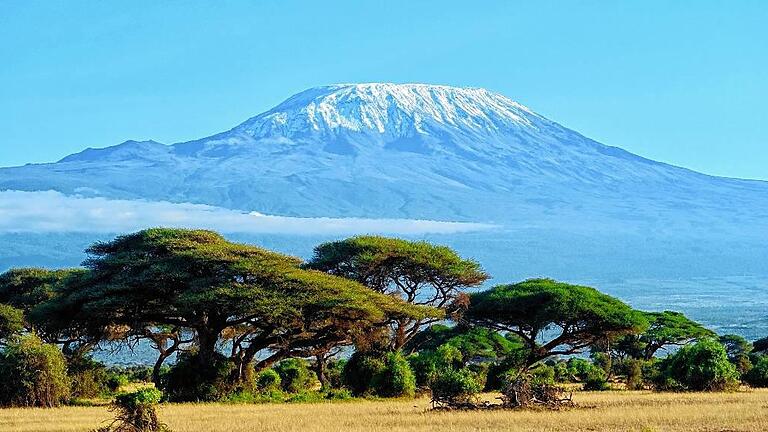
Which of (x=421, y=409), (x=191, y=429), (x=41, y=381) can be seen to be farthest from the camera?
(x=41, y=381)

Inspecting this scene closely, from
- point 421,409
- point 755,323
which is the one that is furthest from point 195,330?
point 755,323

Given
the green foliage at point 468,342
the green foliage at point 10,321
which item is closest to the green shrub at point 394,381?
the green foliage at point 10,321

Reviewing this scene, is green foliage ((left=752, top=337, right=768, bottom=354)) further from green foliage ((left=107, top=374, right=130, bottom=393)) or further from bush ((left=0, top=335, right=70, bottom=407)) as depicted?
bush ((left=0, top=335, right=70, bottom=407))

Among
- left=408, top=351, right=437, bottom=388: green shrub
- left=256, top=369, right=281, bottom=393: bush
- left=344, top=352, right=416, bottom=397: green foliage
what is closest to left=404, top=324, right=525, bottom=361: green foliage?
left=408, top=351, right=437, bottom=388: green shrub

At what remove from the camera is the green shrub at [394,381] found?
30719mm

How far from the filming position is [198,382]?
97.6 feet

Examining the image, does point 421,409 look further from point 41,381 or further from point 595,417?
point 41,381

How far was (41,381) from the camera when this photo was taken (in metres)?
27.4

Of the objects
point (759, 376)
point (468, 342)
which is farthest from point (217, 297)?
point (468, 342)

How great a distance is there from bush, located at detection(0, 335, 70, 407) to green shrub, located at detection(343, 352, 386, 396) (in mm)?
8695

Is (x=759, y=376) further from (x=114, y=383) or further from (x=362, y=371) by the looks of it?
(x=114, y=383)

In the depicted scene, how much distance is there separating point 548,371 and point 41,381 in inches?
678

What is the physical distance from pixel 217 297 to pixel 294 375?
12.0 m

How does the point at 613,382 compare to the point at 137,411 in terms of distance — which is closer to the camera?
the point at 137,411
